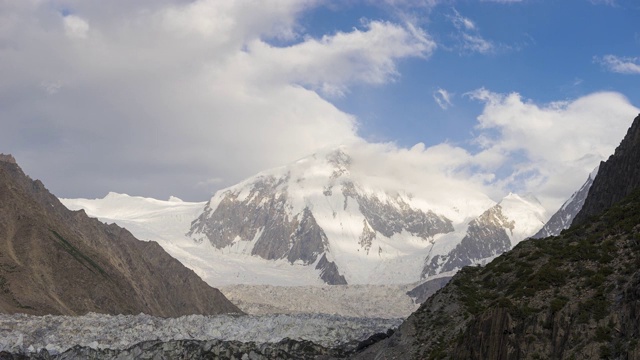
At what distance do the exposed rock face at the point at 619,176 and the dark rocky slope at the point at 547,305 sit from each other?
60.0 ft

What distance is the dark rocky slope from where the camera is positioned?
3609 cm

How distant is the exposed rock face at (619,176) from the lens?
72625 mm

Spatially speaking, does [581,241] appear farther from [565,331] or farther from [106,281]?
[106,281]

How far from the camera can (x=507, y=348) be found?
3841 centimetres

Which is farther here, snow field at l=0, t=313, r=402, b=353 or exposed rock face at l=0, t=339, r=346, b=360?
snow field at l=0, t=313, r=402, b=353

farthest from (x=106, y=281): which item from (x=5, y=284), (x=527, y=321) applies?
(x=527, y=321)

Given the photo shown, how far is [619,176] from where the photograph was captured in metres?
76.5

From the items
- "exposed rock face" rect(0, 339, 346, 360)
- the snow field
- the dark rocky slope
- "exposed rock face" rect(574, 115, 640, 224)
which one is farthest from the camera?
the snow field

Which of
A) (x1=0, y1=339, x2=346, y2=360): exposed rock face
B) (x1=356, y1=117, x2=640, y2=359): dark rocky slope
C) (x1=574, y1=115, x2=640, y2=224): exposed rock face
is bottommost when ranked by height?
(x1=0, y1=339, x2=346, y2=360): exposed rock face

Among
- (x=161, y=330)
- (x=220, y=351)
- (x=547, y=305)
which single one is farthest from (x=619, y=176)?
(x=161, y=330)

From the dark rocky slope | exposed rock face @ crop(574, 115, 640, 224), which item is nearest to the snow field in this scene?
exposed rock face @ crop(574, 115, 640, 224)

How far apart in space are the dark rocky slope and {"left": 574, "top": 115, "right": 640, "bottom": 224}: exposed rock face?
1830 cm

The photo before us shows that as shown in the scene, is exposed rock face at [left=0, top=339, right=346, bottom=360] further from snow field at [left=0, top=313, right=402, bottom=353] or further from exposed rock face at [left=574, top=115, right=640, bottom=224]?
exposed rock face at [left=574, top=115, right=640, bottom=224]

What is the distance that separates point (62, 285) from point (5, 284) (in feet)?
77.6
